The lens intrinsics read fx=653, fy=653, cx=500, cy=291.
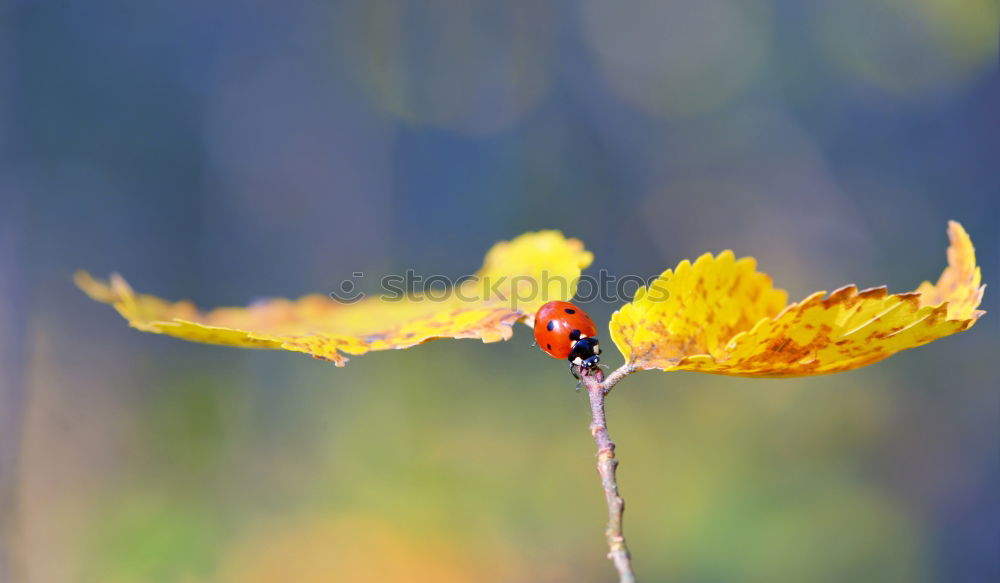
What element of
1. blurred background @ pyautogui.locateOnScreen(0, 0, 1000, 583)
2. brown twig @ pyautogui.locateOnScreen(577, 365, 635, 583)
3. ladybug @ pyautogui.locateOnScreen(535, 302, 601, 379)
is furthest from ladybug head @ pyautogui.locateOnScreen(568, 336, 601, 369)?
blurred background @ pyautogui.locateOnScreen(0, 0, 1000, 583)

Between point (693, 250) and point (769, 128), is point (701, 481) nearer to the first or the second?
point (693, 250)

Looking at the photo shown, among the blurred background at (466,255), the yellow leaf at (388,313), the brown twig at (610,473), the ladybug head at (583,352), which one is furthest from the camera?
the blurred background at (466,255)

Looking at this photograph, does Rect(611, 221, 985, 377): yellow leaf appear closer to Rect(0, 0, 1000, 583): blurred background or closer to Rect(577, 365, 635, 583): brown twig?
Rect(577, 365, 635, 583): brown twig

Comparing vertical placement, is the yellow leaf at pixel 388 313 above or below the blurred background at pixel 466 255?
below

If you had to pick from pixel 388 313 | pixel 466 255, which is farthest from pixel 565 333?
pixel 466 255

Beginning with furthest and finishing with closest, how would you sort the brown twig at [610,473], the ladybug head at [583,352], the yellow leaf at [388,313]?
the ladybug head at [583,352]
the yellow leaf at [388,313]
the brown twig at [610,473]

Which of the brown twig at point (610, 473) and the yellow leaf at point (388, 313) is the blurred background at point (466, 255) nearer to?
the yellow leaf at point (388, 313)

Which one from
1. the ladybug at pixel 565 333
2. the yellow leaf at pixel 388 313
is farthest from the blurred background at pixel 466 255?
the ladybug at pixel 565 333

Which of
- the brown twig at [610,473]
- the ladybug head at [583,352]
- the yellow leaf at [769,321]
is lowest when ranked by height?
the brown twig at [610,473]
